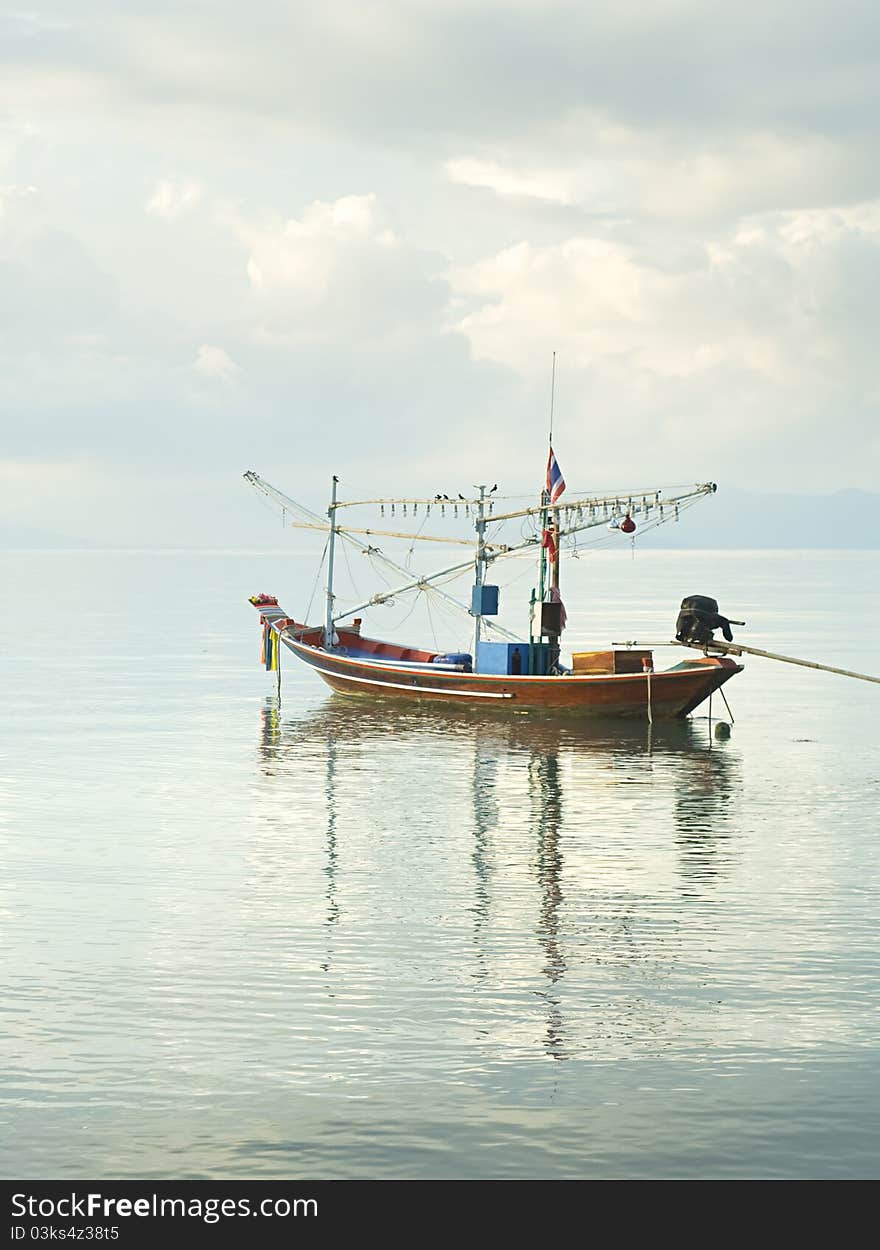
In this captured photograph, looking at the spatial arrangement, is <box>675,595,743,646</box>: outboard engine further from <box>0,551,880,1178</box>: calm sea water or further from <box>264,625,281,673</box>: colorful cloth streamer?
<box>264,625,281,673</box>: colorful cloth streamer

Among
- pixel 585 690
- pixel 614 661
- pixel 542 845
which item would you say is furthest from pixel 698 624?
pixel 542 845

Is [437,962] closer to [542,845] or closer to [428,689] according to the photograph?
[542,845]

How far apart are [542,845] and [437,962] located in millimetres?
10844

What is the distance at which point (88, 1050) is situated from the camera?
1991 centimetres

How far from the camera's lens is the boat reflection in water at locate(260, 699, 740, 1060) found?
23469 millimetres

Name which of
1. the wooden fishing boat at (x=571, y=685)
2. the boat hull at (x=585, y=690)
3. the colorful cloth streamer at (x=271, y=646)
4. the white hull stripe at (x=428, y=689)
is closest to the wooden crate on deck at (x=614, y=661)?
the wooden fishing boat at (x=571, y=685)

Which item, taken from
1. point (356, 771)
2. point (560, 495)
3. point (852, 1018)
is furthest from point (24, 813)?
point (560, 495)

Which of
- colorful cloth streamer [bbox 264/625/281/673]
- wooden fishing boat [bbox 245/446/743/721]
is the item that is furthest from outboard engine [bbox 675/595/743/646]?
colorful cloth streamer [bbox 264/625/281/673]

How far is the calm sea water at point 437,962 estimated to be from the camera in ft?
56.5

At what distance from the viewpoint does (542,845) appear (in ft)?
114

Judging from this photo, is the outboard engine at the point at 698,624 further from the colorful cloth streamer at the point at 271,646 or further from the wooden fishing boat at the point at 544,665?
the colorful cloth streamer at the point at 271,646

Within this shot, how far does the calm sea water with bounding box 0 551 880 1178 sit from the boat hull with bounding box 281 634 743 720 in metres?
7.16
